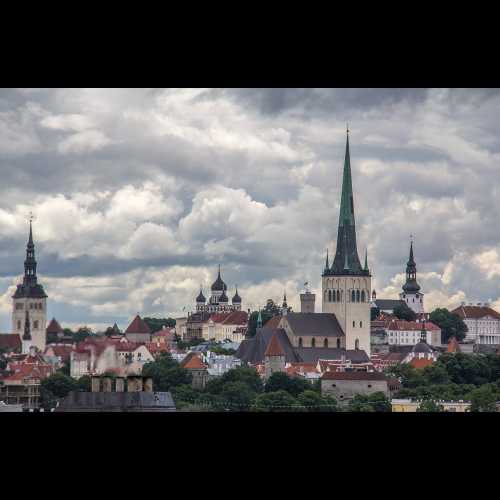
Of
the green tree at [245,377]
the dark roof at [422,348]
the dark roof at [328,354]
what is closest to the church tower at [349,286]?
the dark roof at [328,354]

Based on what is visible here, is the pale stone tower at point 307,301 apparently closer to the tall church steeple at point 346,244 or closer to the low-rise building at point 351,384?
the tall church steeple at point 346,244

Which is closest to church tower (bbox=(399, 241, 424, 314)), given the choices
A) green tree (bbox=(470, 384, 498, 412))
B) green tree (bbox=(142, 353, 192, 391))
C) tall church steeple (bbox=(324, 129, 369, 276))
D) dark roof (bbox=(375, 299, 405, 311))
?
dark roof (bbox=(375, 299, 405, 311))

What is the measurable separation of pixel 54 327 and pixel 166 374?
60.5ft

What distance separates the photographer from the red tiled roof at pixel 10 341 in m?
60.5

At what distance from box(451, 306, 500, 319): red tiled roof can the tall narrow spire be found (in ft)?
58.5

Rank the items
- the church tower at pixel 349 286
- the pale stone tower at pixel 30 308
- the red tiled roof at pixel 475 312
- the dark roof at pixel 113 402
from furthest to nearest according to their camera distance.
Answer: the red tiled roof at pixel 475 312 < the pale stone tower at pixel 30 308 < the church tower at pixel 349 286 < the dark roof at pixel 113 402

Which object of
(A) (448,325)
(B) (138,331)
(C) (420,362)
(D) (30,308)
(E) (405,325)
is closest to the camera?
(C) (420,362)

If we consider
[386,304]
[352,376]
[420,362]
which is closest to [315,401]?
[352,376]

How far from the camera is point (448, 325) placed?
235ft

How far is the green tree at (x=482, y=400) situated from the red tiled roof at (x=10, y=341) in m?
22.0

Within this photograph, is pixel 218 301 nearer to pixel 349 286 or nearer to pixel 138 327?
pixel 138 327
